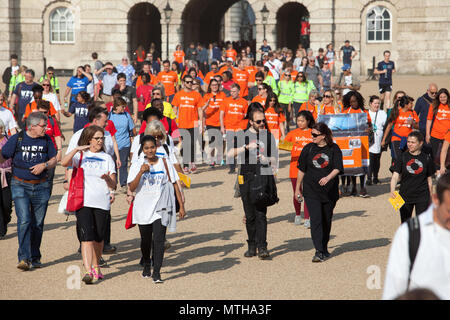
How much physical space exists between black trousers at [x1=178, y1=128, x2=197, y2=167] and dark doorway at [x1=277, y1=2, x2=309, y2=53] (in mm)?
23798

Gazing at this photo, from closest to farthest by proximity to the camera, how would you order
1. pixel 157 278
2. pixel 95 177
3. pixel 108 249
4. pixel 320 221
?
pixel 157 278 → pixel 95 177 → pixel 320 221 → pixel 108 249

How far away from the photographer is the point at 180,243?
9883 millimetres

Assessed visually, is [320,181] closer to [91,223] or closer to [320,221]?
[320,221]

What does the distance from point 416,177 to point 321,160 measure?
3.45 feet

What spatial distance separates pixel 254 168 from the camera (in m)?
9.16

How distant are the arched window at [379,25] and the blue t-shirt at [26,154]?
2933cm

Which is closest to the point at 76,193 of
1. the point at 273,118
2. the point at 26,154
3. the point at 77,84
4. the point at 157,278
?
the point at 26,154

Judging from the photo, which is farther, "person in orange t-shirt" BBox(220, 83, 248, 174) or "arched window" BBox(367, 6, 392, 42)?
"arched window" BBox(367, 6, 392, 42)

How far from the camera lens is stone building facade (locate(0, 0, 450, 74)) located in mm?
35500

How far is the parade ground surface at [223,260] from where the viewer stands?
299 inches

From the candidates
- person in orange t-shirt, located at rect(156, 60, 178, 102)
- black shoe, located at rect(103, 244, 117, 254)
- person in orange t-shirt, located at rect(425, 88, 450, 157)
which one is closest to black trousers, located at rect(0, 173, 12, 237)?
black shoe, located at rect(103, 244, 117, 254)

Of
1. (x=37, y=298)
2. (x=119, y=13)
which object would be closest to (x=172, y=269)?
(x=37, y=298)

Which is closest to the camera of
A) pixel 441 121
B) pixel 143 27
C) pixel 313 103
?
pixel 441 121

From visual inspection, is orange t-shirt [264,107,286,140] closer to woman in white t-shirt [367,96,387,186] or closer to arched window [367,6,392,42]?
woman in white t-shirt [367,96,387,186]
